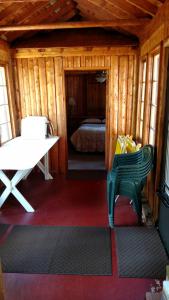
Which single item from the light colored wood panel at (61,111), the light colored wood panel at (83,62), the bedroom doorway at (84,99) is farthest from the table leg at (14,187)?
the bedroom doorway at (84,99)

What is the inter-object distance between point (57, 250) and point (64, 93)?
307 cm

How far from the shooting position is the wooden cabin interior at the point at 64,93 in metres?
2.70

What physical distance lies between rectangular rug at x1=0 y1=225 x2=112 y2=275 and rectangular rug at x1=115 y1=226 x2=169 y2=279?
0.47ft

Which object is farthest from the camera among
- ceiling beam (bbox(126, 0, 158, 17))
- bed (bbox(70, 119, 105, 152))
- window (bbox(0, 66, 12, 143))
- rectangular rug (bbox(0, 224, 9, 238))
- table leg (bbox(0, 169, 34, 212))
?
bed (bbox(70, 119, 105, 152))

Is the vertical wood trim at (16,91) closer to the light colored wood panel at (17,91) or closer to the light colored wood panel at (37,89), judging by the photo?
the light colored wood panel at (17,91)

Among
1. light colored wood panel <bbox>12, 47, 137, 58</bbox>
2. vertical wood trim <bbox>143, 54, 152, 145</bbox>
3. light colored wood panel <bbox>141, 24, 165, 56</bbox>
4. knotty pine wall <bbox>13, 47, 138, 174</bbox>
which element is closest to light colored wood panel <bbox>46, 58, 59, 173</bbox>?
knotty pine wall <bbox>13, 47, 138, 174</bbox>

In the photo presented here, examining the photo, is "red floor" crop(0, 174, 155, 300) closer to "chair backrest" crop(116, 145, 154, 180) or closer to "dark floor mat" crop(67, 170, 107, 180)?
"dark floor mat" crop(67, 170, 107, 180)

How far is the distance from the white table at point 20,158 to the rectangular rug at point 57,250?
1.84 feet

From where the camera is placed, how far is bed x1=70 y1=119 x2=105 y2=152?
661 cm

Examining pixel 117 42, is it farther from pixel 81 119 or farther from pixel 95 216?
pixel 81 119

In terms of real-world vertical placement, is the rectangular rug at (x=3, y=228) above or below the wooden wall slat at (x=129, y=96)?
below

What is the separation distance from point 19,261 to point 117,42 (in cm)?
386

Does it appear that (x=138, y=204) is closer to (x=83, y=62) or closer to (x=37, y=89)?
(x=83, y=62)

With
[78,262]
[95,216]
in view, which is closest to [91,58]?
[95,216]
